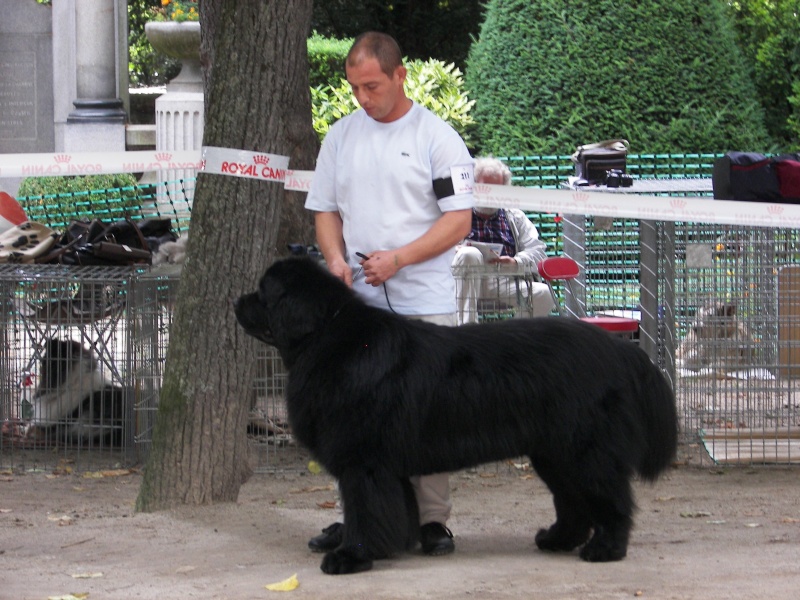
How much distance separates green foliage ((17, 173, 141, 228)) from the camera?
13805 mm

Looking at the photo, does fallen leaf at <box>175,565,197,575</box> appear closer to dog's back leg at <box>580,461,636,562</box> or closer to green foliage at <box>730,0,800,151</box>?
dog's back leg at <box>580,461,636,562</box>

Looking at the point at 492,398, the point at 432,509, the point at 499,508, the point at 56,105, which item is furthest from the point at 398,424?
the point at 56,105

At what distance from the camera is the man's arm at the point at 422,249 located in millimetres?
4621

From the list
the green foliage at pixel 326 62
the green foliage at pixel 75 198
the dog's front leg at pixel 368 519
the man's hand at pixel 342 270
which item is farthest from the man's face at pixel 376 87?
the green foliage at pixel 326 62

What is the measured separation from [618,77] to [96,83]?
685 cm

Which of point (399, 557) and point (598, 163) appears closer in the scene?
point (399, 557)

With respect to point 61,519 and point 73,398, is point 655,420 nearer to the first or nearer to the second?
point 61,519

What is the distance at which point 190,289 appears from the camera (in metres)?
5.50

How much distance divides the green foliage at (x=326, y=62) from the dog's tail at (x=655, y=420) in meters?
13.9

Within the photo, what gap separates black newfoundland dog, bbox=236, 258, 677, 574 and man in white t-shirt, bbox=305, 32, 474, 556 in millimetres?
263

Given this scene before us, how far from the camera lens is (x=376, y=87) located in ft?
15.2

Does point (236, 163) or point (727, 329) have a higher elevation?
point (236, 163)

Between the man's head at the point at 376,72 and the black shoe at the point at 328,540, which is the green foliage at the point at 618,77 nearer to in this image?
the man's head at the point at 376,72

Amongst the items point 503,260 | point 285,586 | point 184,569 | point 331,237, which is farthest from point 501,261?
point 285,586
